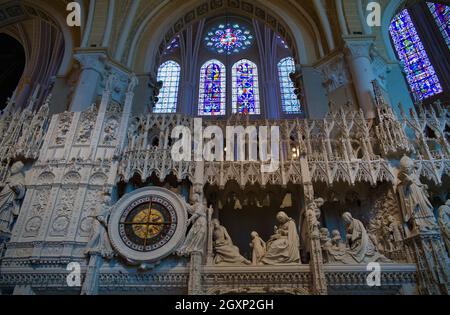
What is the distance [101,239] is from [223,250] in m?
2.82

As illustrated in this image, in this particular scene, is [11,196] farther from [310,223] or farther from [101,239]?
[310,223]

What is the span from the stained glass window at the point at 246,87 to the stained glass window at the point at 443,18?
428 inches

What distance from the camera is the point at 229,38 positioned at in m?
25.2

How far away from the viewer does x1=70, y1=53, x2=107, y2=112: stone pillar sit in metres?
11.1

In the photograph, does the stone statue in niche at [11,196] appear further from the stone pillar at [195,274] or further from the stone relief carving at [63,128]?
the stone pillar at [195,274]

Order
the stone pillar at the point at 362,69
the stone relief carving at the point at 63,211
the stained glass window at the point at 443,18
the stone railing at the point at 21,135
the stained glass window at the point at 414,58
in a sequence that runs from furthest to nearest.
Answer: the stained glass window at the point at 443,18, the stained glass window at the point at 414,58, the stone pillar at the point at 362,69, the stone railing at the point at 21,135, the stone relief carving at the point at 63,211

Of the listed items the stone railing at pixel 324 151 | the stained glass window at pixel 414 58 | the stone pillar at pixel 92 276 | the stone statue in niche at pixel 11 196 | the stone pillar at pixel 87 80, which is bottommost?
the stone pillar at pixel 92 276

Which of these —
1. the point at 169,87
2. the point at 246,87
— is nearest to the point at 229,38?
the point at 246,87

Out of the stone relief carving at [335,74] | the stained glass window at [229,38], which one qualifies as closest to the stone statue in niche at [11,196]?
the stone relief carving at [335,74]

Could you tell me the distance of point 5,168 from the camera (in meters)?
9.34

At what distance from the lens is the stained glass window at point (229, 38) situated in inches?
973

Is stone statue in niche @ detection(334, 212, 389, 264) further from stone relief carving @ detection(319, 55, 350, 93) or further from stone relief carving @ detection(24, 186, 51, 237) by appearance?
stone relief carving @ detection(24, 186, 51, 237)

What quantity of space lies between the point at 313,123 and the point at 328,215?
271cm

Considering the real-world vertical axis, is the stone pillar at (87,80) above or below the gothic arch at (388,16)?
below
